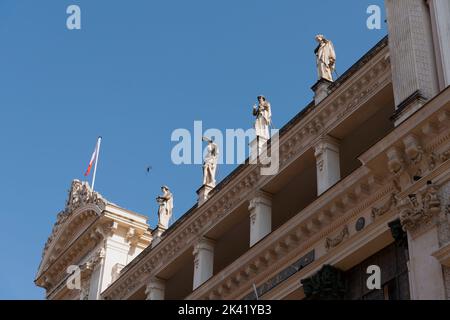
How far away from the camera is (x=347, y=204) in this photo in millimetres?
26281

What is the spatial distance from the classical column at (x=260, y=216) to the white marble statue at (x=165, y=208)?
8006 millimetres

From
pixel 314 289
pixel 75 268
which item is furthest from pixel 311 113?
pixel 75 268

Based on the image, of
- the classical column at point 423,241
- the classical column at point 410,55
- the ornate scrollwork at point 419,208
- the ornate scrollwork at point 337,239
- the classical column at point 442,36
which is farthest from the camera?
the ornate scrollwork at point 337,239

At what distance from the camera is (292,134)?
3084 centimetres

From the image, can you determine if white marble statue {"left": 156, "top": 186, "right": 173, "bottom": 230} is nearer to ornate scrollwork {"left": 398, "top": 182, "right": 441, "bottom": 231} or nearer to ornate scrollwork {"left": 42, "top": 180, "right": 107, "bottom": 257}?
ornate scrollwork {"left": 42, "top": 180, "right": 107, "bottom": 257}

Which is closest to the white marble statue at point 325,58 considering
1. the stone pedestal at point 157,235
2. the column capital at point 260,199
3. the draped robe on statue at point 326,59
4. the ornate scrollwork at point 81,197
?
the draped robe on statue at point 326,59

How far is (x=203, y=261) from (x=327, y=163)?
23.5ft

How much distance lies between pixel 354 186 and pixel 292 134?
5.33 m

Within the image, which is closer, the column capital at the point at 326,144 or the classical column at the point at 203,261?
the column capital at the point at 326,144

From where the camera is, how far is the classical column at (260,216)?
30.9m

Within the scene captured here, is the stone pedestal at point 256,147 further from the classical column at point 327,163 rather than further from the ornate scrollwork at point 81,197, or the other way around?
the ornate scrollwork at point 81,197

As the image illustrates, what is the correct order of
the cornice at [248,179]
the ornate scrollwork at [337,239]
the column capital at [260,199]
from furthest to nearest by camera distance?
the column capital at [260,199], the cornice at [248,179], the ornate scrollwork at [337,239]

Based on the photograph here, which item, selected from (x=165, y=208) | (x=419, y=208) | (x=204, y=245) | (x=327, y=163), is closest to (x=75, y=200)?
(x=165, y=208)

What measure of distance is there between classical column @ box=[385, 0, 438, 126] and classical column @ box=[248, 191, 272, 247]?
758 cm
